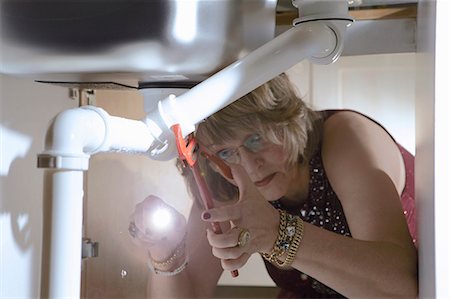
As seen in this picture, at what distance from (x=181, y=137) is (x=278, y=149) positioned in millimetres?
491

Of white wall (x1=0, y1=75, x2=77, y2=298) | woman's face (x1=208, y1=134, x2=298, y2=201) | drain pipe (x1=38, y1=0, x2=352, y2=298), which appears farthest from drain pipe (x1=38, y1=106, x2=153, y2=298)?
woman's face (x1=208, y1=134, x2=298, y2=201)

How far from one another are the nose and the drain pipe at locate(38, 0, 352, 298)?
14.3 inches

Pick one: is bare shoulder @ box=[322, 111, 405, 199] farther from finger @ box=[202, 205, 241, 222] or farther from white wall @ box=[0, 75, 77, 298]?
white wall @ box=[0, 75, 77, 298]

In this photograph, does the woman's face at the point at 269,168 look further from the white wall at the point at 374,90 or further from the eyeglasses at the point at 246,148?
the white wall at the point at 374,90

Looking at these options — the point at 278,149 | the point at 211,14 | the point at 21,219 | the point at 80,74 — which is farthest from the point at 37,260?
the point at 278,149

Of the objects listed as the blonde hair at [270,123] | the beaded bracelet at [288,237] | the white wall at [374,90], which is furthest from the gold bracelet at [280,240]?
the white wall at [374,90]

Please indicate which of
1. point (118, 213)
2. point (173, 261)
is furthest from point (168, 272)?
point (118, 213)

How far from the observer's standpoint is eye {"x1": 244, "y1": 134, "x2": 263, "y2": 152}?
3.41 feet

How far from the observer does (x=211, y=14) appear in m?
0.56

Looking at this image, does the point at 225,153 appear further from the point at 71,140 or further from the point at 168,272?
the point at 71,140

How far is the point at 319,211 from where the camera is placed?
104cm

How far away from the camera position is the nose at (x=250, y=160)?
3.42ft

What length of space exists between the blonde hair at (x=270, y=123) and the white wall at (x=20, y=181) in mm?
238
